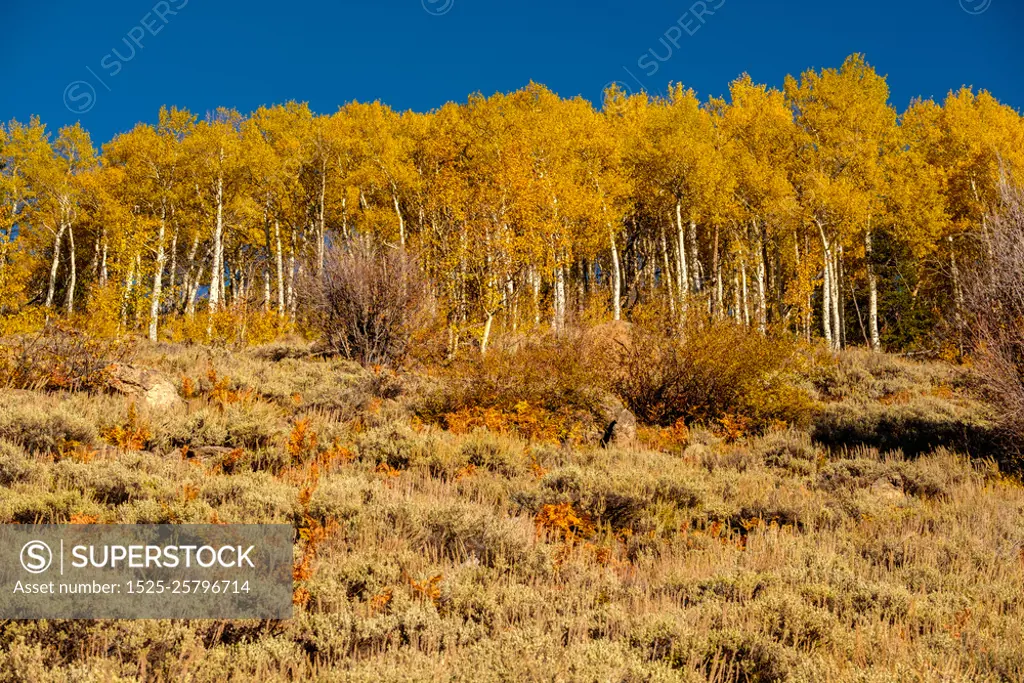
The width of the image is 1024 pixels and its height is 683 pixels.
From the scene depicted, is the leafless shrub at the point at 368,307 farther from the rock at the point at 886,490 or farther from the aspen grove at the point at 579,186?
the rock at the point at 886,490

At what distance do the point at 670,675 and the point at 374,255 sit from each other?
12.6 m

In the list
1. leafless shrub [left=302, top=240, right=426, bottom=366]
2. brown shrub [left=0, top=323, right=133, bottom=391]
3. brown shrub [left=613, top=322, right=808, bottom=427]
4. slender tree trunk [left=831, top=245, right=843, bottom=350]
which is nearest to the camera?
brown shrub [left=0, top=323, right=133, bottom=391]

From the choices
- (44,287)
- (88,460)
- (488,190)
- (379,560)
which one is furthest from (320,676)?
(44,287)

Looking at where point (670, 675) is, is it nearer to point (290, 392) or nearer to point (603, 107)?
point (290, 392)

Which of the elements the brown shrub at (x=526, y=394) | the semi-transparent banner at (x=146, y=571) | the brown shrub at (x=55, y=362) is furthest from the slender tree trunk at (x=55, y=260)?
the semi-transparent banner at (x=146, y=571)

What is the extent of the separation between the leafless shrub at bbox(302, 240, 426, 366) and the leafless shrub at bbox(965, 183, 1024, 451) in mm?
9840

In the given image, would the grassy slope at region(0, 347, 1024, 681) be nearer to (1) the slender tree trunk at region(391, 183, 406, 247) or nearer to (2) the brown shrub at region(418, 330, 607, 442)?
(2) the brown shrub at region(418, 330, 607, 442)

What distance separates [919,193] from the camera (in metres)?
22.5

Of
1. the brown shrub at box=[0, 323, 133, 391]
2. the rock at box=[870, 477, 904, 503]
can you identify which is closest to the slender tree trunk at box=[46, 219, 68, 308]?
the brown shrub at box=[0, 323, 133, 391]

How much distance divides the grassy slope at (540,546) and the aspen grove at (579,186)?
426 inches

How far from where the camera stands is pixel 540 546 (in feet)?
16.2

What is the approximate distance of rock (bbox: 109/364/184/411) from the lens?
877 cm

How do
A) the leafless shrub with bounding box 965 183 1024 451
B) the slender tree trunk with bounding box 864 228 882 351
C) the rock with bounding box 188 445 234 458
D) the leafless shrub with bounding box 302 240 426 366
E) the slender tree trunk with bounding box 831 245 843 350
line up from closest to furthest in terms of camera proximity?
the rock with bounding box 188 445 234 458 < the leafless shrub with bounding box 965 183 1024 451 < the leafless shrub with bounding box 302 240 426 366 < the slender tree trunk with bounding box 864 228 882 351 < the slender tree trunk with bounding box 831 245 843 350

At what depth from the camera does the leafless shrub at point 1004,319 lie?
7.80 meters
